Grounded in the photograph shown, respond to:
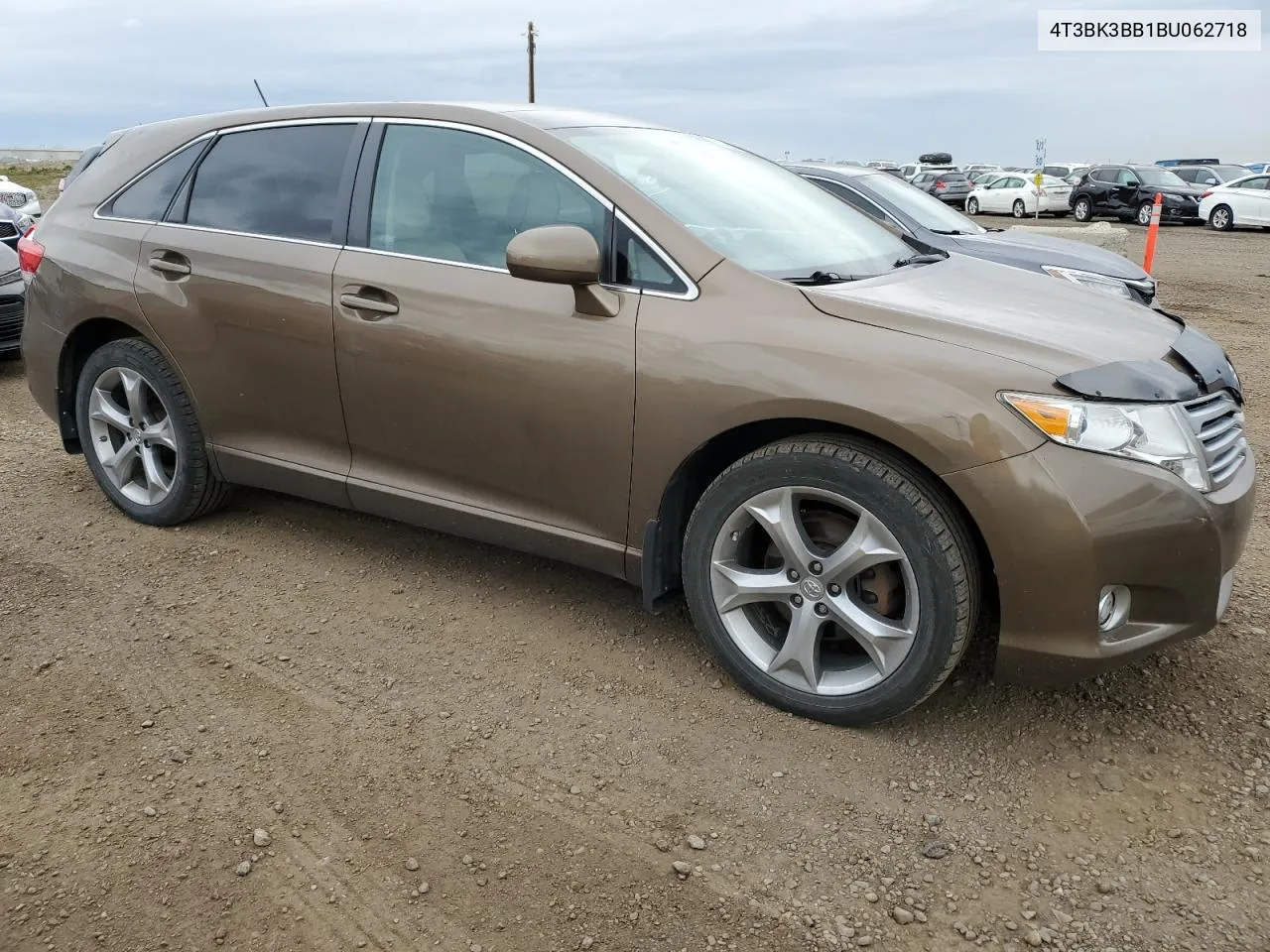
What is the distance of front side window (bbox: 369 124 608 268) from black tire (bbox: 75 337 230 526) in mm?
1169

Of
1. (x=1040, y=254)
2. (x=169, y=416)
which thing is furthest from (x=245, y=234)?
(x=1040, y=254)

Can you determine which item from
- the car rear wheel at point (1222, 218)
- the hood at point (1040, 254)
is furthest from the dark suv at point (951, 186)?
the hood at point (1040, 254)

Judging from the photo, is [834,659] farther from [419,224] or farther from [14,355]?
[14,355]

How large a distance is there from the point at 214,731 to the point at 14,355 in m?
6.58

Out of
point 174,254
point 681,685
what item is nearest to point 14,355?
point 174,254

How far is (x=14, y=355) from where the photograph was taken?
8078 mm

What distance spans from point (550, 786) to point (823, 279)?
1673mm

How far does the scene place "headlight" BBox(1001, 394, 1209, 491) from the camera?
2488mm

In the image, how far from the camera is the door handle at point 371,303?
3.38m

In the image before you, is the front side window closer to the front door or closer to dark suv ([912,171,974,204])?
the front door

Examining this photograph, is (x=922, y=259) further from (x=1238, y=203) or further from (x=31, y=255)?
(x=1238, y=203)

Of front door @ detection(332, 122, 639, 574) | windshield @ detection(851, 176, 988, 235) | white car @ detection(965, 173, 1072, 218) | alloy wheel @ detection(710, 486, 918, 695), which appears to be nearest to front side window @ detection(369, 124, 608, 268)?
front door @ detection(332, 122, 639, 574)

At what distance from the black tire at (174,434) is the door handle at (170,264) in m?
0.33

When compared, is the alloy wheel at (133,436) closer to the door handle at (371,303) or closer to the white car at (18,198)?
the door handle at (371,303)
